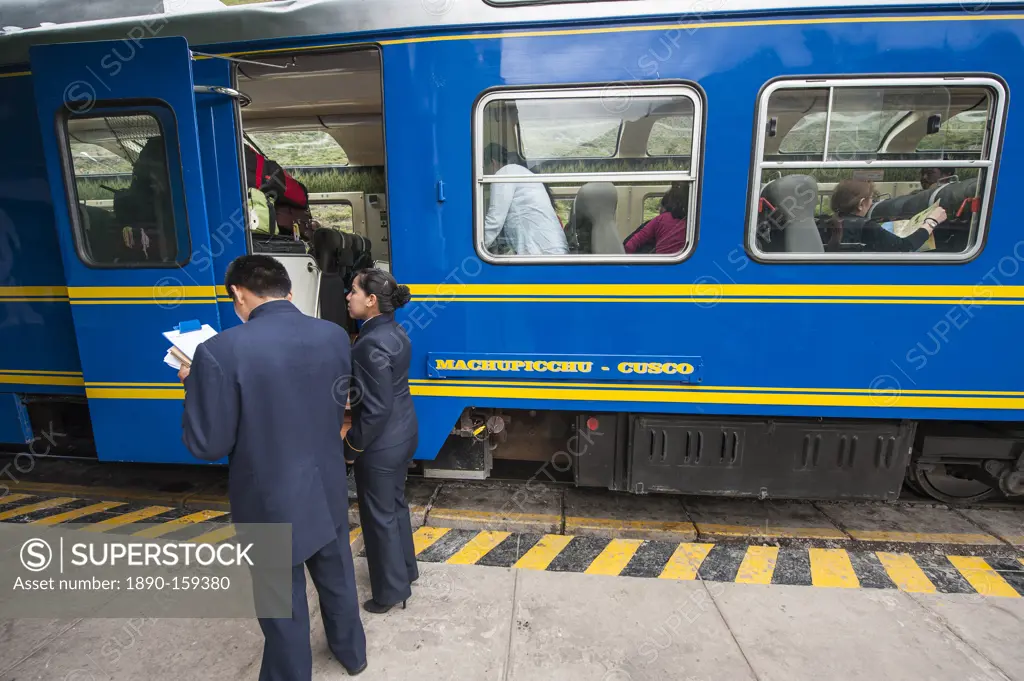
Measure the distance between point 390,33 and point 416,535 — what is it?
9.87 feet

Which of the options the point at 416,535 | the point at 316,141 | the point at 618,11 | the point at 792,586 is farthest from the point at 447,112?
the point at 316,141

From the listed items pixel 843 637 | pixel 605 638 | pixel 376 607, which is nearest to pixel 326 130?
pixel 376 607

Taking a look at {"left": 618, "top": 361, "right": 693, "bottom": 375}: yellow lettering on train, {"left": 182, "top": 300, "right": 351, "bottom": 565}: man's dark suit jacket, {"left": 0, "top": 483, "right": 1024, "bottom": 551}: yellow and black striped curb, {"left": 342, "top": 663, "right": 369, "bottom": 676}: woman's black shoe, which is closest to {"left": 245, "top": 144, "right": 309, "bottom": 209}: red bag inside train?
{"left": 182, "top": 300, "right": 351, "bottom": 565}: man's dark suit jacket

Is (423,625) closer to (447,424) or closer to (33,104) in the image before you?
(447,424)

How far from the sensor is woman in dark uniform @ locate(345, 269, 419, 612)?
7.31 ft

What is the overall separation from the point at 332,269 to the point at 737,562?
3.69m

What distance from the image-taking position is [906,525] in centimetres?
334

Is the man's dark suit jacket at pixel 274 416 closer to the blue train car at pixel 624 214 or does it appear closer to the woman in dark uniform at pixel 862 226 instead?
the blue train car at pixel 624 214

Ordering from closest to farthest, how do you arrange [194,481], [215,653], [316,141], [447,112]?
[215,653], [447,112], [194,481], [316,141]

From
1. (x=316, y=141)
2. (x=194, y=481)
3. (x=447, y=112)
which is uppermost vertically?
(x=316, y=141)

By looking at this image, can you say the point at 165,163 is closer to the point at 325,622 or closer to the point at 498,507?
the point at 325,622

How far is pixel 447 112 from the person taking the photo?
2791 mm

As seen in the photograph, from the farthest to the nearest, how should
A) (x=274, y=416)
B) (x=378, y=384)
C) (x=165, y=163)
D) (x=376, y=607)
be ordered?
(x=165, y=163), (x=376, y=607), (x=378, y=384), (x=274, y=416)

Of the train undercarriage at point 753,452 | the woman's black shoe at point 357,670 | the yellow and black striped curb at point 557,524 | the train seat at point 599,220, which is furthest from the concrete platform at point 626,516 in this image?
the train seat at point 599,220
